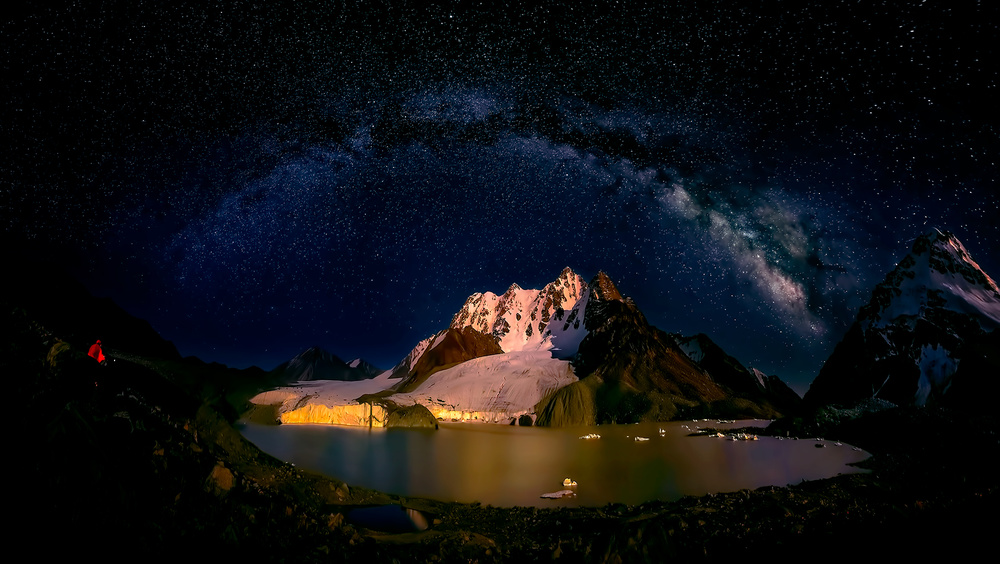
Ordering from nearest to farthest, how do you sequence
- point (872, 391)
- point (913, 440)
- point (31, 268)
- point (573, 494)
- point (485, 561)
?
point (485, 561)
point (573, 494)
point (913, 440)
point (31, 268)
point (872, 391)

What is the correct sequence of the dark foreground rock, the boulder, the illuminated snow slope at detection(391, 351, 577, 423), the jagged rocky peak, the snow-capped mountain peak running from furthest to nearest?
the illuminated snow slope at detection(391, 351, 577, 423), the snow-capped mountain peak, the boulder, the jagged rocky peak, the dark foreground rock

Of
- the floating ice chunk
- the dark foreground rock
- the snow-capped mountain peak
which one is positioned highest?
Answer: the snow-capped mountain peak

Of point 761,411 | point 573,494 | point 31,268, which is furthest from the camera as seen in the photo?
point 761,411

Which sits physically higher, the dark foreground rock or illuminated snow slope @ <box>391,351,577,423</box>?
the dark foreground rock

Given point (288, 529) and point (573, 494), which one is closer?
point (288, 529)

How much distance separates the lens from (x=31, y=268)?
9169 centimetres

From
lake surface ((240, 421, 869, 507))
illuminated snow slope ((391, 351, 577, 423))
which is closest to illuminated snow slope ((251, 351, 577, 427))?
illuminated snow slope ((391, 351, 577, 423))

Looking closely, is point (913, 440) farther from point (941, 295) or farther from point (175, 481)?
point (941, 295)

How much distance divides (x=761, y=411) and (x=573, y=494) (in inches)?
6001

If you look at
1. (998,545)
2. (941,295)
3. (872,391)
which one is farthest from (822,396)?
(998,545)

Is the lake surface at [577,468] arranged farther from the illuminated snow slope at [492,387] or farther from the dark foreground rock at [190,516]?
the illuminated snow slope at [492,387]

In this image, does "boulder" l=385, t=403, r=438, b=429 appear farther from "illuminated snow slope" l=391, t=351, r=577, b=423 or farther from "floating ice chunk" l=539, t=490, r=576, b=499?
"floating ice chunk" l=539, t=490, r=576, b=499

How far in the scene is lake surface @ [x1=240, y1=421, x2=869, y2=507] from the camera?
31125 millimetres

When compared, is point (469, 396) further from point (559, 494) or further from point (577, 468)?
point (559, 494)
